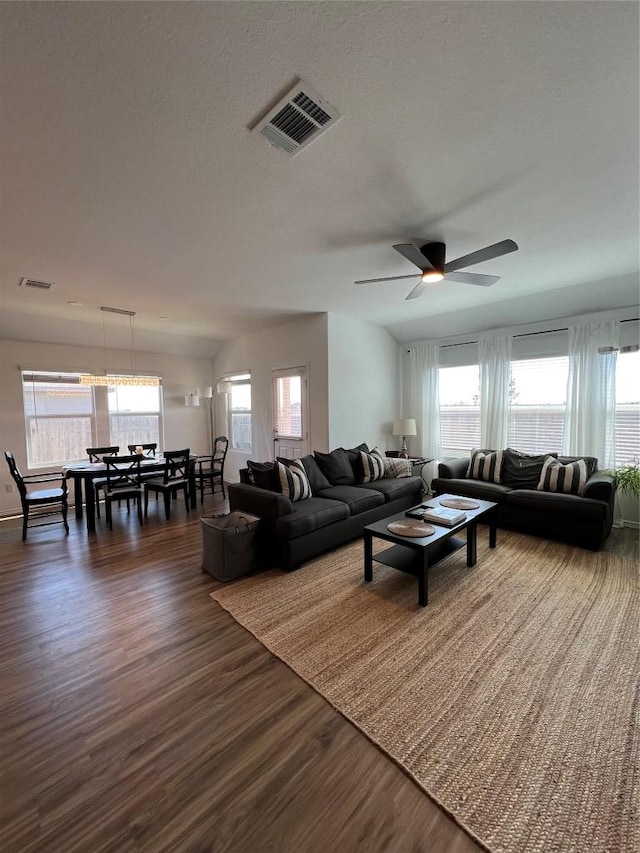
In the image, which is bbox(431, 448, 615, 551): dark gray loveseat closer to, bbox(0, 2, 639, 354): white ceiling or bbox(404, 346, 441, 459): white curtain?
bbox(404, 346, 441, 459): white curtain

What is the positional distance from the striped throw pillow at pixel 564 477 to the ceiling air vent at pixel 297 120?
4.06 m

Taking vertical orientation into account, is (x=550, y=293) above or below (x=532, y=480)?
above

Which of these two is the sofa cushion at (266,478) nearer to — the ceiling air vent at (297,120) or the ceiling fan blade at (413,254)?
the ceiling fan blade at (413,254)

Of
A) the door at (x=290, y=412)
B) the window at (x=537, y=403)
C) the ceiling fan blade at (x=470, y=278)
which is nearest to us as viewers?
the ceiling fan blade at (x=470, y=278)

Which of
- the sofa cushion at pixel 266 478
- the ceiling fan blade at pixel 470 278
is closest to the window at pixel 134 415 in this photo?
the sofa cushion at pixel 266 478

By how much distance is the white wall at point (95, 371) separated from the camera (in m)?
5.14

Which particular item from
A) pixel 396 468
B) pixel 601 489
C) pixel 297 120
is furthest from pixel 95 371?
pixel 601 489

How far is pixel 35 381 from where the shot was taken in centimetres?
541

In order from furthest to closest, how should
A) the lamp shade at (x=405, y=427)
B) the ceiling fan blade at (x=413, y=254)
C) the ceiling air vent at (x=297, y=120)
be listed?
1. the lamp shade at (x=405, y=427)
2. the ceiling fan blade at (x=413, y=254)
3. the ceiling air vent at (x=297, y=120)

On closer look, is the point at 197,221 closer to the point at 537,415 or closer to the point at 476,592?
the point at 476,592

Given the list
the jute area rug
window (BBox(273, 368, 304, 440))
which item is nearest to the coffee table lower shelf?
the jute area rug


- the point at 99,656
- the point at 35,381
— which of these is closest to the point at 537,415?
the point at 99,656

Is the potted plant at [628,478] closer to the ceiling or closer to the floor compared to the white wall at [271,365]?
closer to the floor

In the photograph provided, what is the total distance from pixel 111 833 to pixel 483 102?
3304 millimetres
